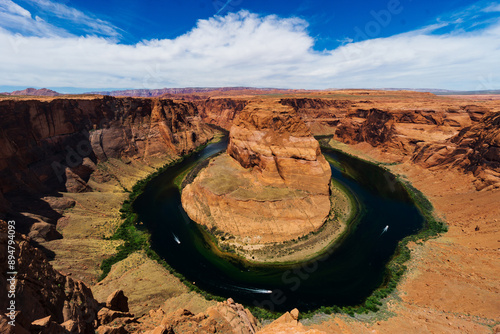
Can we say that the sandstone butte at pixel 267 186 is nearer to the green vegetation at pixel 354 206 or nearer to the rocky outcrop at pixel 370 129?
the green vegetation at pixel 354 206

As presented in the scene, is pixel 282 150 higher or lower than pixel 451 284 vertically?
higher

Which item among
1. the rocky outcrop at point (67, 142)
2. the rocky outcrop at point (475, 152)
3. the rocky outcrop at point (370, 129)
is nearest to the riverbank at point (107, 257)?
the rocky outcrop at point (67, 142)

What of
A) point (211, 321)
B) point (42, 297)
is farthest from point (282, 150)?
point (42, 297)

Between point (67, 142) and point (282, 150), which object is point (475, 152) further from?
point (67, 142)

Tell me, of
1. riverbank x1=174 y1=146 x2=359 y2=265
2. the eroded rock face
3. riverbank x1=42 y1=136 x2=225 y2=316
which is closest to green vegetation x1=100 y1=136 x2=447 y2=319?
riverbank x1=42 y1=136 x2=225 y2=316

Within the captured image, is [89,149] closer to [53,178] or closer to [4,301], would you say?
[53,178]

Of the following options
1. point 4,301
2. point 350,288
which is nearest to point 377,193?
point 350,288
